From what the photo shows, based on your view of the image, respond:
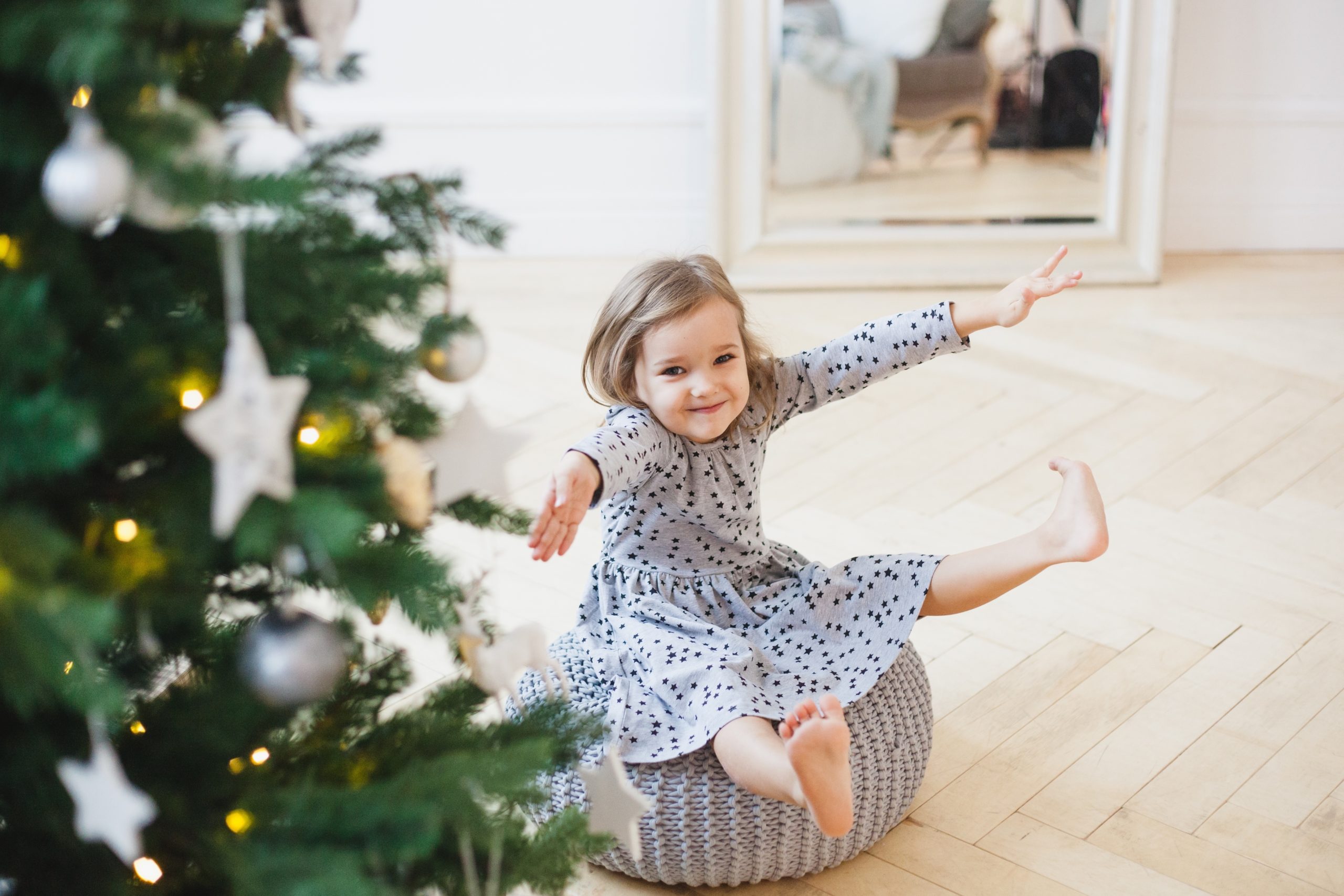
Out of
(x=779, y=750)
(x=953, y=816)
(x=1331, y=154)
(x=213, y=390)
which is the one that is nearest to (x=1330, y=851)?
(x=953, y=816)

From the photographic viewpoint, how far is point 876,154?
10.9 ft

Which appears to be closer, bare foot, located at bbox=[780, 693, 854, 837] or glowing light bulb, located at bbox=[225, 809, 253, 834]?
glowing light bulb, located at bbox=[225, 809, 253, 834]

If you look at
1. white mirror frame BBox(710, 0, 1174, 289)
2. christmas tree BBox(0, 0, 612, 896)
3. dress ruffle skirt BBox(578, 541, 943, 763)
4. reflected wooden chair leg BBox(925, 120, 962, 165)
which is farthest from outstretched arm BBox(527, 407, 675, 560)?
reflected wooden chair leg BBox(925, 120, 962, 165)

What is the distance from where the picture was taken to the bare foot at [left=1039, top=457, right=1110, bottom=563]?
4.69ft

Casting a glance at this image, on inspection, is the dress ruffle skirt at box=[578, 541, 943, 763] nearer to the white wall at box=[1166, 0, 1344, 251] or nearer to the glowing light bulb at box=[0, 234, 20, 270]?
the glowing light bulb at box=[0, 234, 20, 270]

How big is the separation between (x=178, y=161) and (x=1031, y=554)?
41.4 inches

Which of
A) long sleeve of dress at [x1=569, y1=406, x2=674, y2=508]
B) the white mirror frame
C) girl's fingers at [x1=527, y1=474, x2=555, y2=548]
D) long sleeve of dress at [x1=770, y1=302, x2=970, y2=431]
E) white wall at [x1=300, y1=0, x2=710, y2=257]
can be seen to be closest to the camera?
girl's fingers at [x1=527, y1=474, x2=555, y2=548]

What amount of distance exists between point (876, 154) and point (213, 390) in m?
2.79

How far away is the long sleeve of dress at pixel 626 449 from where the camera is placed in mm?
1306

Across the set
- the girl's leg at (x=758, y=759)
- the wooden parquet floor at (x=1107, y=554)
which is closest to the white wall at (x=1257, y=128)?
the wooden parquet floor at (x=1107, y=554)

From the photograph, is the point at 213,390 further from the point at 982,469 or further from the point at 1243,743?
the point at 982,469

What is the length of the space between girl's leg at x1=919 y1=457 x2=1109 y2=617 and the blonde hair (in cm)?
28

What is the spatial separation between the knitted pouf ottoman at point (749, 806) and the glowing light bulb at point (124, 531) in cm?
69

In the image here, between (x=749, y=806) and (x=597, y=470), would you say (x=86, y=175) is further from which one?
(x=749, y=806)
